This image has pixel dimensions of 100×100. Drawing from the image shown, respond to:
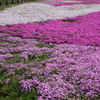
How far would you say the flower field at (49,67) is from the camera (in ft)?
29.6

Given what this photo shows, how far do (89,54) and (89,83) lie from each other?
13.1 feet

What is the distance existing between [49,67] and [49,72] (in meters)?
0.53

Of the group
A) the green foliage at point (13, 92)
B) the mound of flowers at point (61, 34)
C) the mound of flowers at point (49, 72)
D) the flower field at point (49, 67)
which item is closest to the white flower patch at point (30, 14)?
the mound of flowers at point (61, 34)

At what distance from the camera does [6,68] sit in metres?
11.2

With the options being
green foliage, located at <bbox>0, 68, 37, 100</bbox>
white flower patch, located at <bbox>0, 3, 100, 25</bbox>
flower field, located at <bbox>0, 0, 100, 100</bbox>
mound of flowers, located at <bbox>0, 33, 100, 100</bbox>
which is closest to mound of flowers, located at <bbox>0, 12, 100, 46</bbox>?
flower field, located at <bbox>0, 0, 100, 100</bbox>

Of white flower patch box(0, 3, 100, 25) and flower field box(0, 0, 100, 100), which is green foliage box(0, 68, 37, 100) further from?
white flower patch box(0, 3, 100, 25)

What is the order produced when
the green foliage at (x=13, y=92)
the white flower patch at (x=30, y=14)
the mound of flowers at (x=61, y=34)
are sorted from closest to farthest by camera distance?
the green foliage at (x=13, y=92) < the mound of flowers at (x=61, y=34) < the white flower patch at (x=30, y=14)

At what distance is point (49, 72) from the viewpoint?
10.6 meters

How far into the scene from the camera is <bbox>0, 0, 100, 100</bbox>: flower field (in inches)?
355

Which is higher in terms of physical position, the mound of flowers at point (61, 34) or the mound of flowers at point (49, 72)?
the mound of flowers at point (49, 72)

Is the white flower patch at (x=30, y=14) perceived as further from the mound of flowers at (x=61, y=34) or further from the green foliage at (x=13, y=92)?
the green foliage at (x=13, y=92)

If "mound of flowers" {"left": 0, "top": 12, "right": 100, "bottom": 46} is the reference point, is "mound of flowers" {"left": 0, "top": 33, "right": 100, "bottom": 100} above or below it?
above

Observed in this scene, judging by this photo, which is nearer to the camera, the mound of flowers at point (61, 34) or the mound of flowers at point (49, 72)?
the mound of flowers at point (49, 72)

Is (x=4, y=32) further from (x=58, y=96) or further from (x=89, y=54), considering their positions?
(x=58, y=96)
